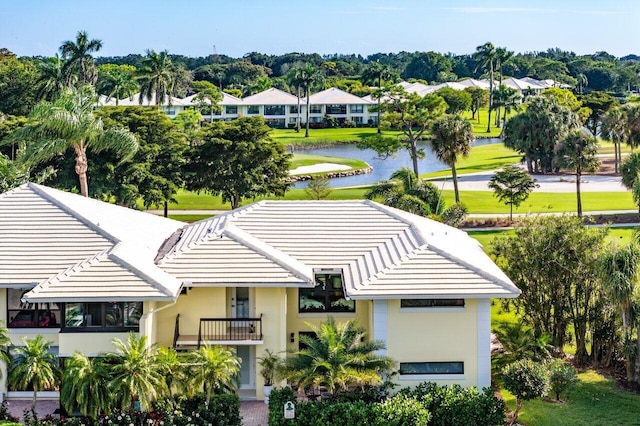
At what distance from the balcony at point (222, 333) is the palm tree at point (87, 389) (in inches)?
159

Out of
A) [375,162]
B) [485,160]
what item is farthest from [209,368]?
[375,162]

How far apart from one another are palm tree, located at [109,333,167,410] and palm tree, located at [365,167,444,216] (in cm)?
2461

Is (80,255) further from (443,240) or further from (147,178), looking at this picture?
(147,178)

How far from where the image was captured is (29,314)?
90.3 feet

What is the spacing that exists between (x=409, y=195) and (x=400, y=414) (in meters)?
26.1

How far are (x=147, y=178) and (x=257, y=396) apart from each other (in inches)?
1310

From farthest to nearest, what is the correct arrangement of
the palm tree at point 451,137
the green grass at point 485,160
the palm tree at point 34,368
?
the green grass at point 485,160
the palm tree at point 451,137
the palm tree at point 34,368

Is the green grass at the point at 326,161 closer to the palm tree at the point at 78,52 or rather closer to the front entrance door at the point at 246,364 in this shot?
the palm tree at the point at 78,52

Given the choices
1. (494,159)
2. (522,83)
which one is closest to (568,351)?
(494,159)

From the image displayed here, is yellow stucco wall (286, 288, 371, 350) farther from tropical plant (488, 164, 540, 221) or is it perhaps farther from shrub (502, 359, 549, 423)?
tropical plant (488, 164, 540, 221)

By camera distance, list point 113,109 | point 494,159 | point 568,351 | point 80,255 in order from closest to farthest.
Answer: point 80,255 → point 568,351 → point 113,109 → point 494,159

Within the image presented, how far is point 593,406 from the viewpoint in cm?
2750

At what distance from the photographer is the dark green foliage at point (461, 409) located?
968 inches

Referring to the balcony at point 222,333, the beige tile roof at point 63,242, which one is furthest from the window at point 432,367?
the beige tile roof at point 63,242
